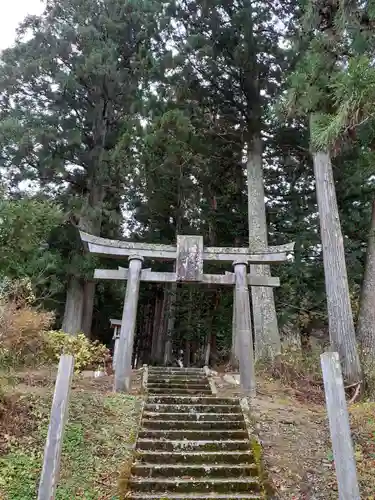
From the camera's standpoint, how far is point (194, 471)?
4922 mm

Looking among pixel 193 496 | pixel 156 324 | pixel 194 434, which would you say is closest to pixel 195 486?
pixel 193 496

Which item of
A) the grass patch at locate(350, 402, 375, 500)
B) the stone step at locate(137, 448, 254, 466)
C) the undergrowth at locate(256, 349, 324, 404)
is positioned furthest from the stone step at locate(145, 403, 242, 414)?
the undergrowth at locate(256, 349, 324, 404)

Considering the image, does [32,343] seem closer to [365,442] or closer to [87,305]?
[87,305]

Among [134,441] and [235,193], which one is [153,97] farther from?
[134,441]

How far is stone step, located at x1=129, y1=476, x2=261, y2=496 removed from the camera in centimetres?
463

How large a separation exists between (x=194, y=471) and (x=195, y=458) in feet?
0.73

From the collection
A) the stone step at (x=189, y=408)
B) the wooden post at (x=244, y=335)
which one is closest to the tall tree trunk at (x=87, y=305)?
the wooden post at (x=244, y=335)

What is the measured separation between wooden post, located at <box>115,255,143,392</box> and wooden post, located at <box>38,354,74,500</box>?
11.1 ft

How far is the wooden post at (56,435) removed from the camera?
3.56 m

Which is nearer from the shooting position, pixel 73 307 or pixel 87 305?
pixel 73 307

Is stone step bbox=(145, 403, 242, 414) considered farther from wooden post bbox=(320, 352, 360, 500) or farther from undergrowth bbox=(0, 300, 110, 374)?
wooden post bbox=(320, 352, 360, 500)

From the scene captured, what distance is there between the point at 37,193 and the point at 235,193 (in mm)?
6183

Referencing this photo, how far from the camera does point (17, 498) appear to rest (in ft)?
13.2

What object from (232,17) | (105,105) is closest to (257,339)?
(232,17)
